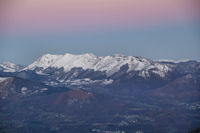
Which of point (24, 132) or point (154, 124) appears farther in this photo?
point (154, 124)

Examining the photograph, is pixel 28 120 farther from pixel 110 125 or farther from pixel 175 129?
pixel 175 129

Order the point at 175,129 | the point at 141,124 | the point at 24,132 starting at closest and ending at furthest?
the point at 24,132 → the point at 175,129 → the point at 141,124

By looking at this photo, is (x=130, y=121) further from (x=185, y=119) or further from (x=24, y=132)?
(x=24, y=132)

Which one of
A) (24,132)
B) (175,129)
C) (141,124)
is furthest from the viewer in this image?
(141,124)

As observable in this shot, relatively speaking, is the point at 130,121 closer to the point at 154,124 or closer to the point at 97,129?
the point at 154,124

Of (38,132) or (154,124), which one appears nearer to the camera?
(38,132)

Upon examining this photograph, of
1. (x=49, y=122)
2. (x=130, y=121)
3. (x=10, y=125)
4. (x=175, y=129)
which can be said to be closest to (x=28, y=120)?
(x=49, y=122)

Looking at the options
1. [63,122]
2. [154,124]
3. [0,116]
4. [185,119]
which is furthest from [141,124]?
[0,116]
